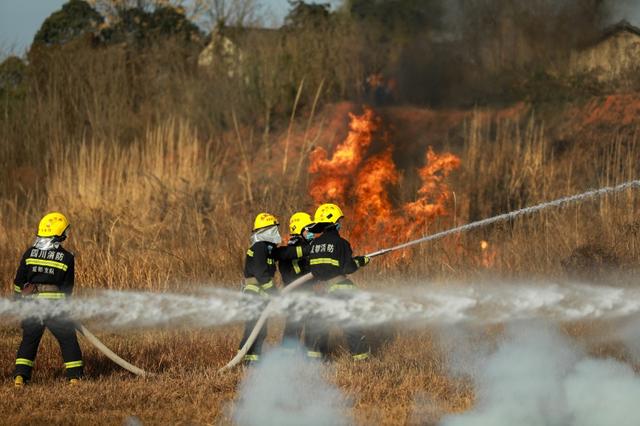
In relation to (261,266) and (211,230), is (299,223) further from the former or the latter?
(211,230)

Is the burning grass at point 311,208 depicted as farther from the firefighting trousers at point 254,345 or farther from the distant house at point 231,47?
the distant house at point 231,47

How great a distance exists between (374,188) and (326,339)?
5.39 meters

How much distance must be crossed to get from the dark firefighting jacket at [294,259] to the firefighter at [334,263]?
21cm

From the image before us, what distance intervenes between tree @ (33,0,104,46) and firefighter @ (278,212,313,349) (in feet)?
82.8

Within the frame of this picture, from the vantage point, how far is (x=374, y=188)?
15133 mm

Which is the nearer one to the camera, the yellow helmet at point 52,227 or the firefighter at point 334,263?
the yellow helmet at point 52,227

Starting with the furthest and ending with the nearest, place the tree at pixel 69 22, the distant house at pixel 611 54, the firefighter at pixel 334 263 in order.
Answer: the tree at pixel 69 22 < the distant house at pixel 611 54 < the firefighter at pixel 334 263

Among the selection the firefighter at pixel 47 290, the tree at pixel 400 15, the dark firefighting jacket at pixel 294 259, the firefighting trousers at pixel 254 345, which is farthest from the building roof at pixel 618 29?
the firefighter at pixel 47 290

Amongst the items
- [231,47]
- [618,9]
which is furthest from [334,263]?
[231,47]

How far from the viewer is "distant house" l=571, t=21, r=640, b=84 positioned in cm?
1683

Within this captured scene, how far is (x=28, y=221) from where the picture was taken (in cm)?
1700

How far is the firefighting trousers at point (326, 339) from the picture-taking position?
31.1ft

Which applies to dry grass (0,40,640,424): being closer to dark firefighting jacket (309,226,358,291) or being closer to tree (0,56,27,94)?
dark firefighting jacket (309,226,358,291)

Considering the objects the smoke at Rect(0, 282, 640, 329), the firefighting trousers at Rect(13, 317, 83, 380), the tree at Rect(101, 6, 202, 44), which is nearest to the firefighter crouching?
the smoke at Rect(0, 282, 640, 329)
